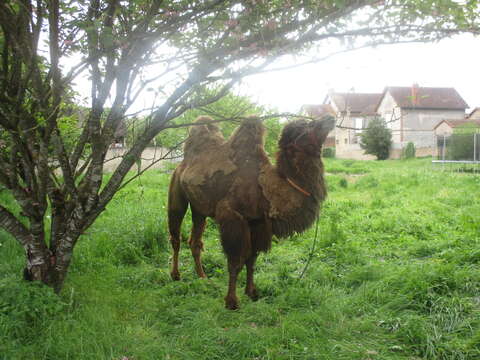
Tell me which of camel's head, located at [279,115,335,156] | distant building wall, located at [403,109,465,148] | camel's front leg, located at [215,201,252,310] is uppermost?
distant building wall, located at [403,109,465,148]

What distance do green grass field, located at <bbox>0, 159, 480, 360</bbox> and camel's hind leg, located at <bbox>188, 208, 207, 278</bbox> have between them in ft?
0.57

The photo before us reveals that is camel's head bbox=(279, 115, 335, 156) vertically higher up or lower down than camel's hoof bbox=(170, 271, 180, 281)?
higher up

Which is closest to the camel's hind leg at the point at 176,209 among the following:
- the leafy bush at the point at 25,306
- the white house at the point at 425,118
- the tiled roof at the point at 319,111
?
the leafy bush at the point at 25,306

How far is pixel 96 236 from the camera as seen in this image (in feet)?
19.2

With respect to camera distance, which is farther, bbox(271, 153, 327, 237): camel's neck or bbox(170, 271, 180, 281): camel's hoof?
bbox(170, 271, 180, 281): camel's hoof

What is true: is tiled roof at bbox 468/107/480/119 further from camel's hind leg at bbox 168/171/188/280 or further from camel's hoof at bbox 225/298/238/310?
camel's hoof at bbox 225/298/238/310

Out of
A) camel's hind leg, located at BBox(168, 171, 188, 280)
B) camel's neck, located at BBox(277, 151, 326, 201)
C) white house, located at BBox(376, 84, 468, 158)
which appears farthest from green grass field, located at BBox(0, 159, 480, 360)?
white house, located at BBox(376, 84, 468, 158)

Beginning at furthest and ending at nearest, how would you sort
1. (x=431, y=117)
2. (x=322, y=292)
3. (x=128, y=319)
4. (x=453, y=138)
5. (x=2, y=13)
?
(x=431, y=117), (x=453, y=138), (x=322, y=292), (x=128, y=319), (x=2, y=13)

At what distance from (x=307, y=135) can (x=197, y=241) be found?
2.16 m

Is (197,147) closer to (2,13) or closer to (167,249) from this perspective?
(167,249)

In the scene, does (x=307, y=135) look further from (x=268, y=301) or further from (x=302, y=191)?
(x=268, y=301)

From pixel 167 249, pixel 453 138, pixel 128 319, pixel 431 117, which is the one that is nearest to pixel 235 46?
pixel 128 319

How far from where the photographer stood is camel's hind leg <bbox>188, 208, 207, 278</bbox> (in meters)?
4.99

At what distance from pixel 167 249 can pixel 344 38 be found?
4.34 m
